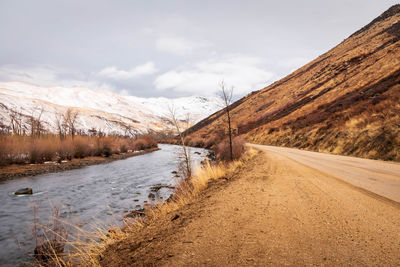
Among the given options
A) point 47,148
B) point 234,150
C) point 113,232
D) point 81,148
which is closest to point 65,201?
point 113,232

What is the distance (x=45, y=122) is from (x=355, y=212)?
370 feet

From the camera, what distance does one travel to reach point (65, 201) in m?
11.9

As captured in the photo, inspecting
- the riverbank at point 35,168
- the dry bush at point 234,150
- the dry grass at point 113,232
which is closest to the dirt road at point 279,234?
the dry grass at point 113,232

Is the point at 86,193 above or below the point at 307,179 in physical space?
below

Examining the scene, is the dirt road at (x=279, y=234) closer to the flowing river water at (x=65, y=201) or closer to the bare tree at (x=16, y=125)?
the flowing river water at (x=65, y=201)

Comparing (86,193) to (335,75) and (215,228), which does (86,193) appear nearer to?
(215,228)

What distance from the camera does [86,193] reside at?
1373cm

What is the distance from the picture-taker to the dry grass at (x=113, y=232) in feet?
12.8

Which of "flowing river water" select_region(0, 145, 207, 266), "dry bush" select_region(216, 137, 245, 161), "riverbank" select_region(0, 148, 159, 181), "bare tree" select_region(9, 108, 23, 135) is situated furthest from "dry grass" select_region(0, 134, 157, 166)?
"dry bush" select_region(216, 137, 245, 161)

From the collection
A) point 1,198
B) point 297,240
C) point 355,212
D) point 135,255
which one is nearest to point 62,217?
point 1,198

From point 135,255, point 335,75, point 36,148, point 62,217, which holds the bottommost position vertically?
point 62,217

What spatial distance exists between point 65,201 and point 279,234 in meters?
12.4

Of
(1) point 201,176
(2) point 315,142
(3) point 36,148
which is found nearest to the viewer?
(1) point 201,176

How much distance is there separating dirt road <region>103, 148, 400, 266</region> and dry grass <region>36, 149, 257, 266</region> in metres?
0.35
